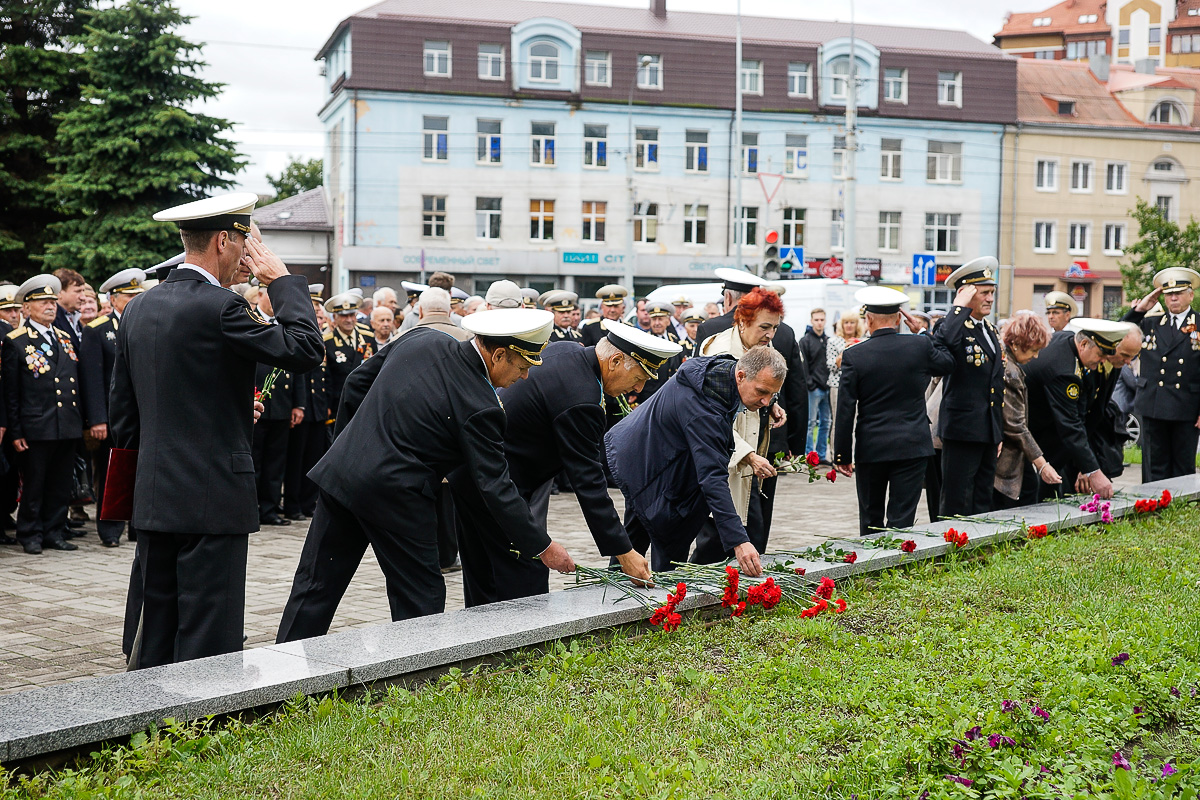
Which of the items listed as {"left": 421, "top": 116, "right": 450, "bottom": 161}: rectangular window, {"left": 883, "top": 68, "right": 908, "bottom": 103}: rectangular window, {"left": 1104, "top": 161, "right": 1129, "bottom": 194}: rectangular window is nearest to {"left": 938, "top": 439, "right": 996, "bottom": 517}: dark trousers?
{"left": 421, "top": 116, "right": 450, "bottom": 161}: rectangular window

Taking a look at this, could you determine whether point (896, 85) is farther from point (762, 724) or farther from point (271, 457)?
point (762, 724)

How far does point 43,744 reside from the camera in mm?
3729

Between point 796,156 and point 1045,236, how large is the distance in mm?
12159

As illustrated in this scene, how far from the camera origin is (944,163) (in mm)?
52438

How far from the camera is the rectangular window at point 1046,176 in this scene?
5312cm

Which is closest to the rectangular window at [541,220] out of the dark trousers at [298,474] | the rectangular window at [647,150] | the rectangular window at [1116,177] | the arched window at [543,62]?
the rectangular window at [647,150]

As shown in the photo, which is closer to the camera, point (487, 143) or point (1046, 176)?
point (487, 143)

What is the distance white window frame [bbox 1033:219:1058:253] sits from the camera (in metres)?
53.1

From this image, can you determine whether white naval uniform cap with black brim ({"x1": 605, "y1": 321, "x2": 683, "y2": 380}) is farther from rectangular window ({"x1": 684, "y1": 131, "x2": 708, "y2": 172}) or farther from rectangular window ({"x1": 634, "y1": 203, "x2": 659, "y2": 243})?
rectangular window ({"x1": 684, "y1": 131, "x2": 708, "y2": 172})

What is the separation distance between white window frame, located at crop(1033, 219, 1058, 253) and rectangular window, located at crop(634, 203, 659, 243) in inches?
679

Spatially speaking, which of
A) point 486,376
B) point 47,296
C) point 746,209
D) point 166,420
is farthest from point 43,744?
→ point 746,209

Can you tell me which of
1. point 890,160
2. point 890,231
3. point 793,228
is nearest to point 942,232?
point 890,231

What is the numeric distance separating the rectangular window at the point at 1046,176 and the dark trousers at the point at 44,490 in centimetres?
4977

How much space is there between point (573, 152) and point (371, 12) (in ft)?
30.0
